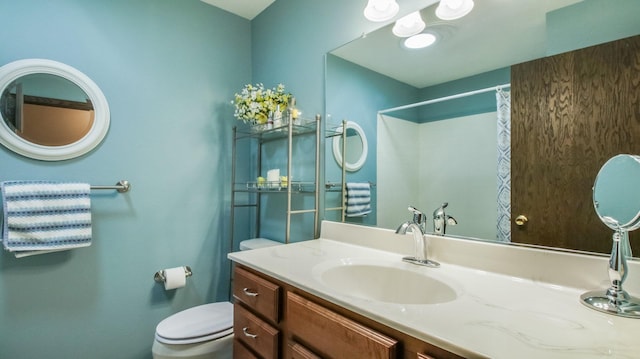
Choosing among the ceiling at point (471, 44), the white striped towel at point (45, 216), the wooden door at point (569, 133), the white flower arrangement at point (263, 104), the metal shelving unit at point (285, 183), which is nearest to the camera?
the wooden door at point (569, 133)

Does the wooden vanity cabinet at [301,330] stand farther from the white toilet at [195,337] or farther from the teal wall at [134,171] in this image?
the teal wall at [134,171]

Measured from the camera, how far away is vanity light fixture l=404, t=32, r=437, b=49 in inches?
45.7

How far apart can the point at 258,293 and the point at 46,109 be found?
4.94ft

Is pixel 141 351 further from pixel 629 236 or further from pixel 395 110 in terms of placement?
pixel 629 236

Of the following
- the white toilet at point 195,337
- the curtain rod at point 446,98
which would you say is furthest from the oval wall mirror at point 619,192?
the white toilet at point 195,337

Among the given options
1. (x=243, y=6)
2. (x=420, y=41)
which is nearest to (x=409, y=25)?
(x=420, y=41)

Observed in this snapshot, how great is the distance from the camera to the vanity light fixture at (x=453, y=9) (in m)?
1.06

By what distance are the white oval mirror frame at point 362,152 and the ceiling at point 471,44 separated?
0.30 m

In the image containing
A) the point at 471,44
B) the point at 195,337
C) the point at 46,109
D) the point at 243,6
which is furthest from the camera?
the point at 243,6

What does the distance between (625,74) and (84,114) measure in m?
2.27

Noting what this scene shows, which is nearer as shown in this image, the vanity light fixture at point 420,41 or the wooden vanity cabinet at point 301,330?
the wooden vanity cabinet at point 301,330

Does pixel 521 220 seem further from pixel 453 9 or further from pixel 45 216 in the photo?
pixel 45 216

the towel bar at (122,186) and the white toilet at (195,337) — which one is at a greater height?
the towel bar at (122,186)

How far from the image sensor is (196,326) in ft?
4.69
